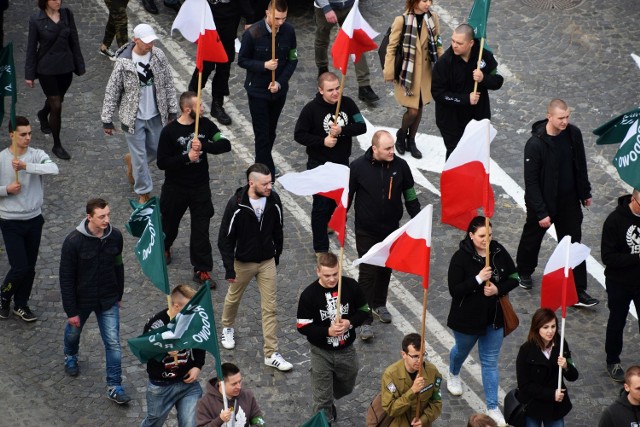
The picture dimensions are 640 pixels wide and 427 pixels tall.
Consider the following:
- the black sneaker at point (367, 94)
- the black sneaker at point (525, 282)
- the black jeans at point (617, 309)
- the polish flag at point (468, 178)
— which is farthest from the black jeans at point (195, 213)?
the black jeans at point (617, 309)

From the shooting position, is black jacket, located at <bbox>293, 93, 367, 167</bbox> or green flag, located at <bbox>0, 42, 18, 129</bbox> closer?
green flag, located at <bbox>0, 42, 18, 129</bbox>

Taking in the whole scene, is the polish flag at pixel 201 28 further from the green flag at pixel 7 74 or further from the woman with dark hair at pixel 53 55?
the green flag at pixel 7 74

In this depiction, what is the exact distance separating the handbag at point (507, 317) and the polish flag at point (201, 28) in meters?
4.21

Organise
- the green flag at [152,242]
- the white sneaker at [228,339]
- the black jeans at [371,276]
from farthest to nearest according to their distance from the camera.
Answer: the black jeans at [371,276], the white sneaker at [228,339], the green flag at [152,242]

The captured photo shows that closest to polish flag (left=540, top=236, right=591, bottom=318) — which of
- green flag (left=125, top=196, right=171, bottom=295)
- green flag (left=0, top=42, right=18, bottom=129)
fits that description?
green flag (left=125, top=196, right=171, bottom=295)

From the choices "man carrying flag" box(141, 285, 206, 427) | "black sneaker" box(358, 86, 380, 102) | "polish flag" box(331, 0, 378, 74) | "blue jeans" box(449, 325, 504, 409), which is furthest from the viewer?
"black sneaker" box(358, 86, 380, 102)

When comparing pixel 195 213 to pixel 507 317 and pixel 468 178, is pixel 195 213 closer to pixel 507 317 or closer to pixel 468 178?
pixel 468 178

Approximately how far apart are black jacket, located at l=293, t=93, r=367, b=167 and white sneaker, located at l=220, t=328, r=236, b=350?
222 centimetres

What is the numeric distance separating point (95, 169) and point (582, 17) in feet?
23.2

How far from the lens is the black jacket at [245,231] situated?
1401cm

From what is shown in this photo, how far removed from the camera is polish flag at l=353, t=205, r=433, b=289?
12.5 metres

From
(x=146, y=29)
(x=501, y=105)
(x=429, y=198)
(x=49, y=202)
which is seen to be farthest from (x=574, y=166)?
(x=49, y=202)

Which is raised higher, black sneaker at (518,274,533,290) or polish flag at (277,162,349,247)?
polish flag at (277,162,349,247)

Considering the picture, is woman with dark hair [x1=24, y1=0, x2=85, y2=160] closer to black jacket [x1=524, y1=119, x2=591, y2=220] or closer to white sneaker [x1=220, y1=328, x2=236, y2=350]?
white sneaker [x1=220, y1=328, x2=236, y2=350]
